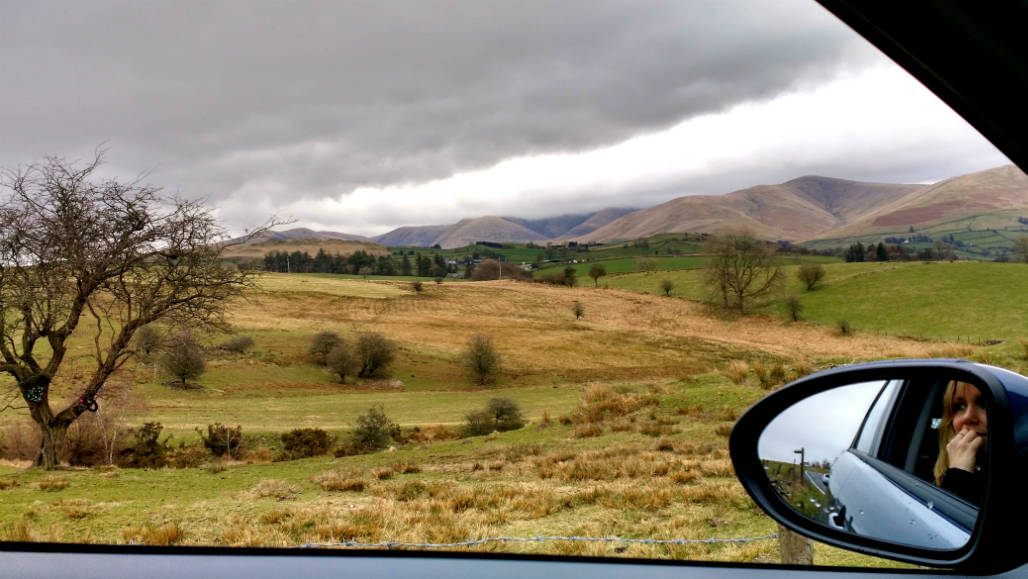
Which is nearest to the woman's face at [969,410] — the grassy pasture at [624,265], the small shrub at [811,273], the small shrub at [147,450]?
the small shrub at [147,450]

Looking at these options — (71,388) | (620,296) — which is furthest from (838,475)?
(620,296)

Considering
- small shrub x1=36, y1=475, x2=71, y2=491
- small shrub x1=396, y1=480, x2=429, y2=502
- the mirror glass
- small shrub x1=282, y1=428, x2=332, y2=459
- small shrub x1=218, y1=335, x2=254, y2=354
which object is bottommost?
small shrub x1=282, y1=428, x2=332, y2=459

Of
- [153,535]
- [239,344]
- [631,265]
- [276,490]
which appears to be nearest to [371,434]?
[276,490]

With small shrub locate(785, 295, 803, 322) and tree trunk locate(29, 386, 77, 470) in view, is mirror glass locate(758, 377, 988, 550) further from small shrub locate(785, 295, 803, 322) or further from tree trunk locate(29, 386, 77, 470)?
small shrub locate(785, 295, 803, 322)

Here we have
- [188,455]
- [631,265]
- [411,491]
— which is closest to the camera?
[411,491]

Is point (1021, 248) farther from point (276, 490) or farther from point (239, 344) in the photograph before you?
point (239, 344)

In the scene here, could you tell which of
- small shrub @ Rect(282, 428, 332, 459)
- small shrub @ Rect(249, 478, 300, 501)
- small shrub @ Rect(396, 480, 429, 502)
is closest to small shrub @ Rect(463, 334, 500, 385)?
small shrub @ Rect(282, 428, 332, 459)

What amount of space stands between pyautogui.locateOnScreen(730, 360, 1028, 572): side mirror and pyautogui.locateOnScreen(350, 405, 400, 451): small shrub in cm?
1834

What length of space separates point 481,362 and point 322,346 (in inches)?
470

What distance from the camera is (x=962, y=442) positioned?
1.43 meters

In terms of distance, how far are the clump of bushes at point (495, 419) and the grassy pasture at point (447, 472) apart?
65.8 inches

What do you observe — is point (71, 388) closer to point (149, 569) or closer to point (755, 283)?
point (149, 569)

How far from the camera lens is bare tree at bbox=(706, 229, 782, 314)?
47688mm

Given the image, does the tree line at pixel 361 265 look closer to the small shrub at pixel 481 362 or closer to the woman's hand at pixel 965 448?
the small shrub at pixel 481 362
